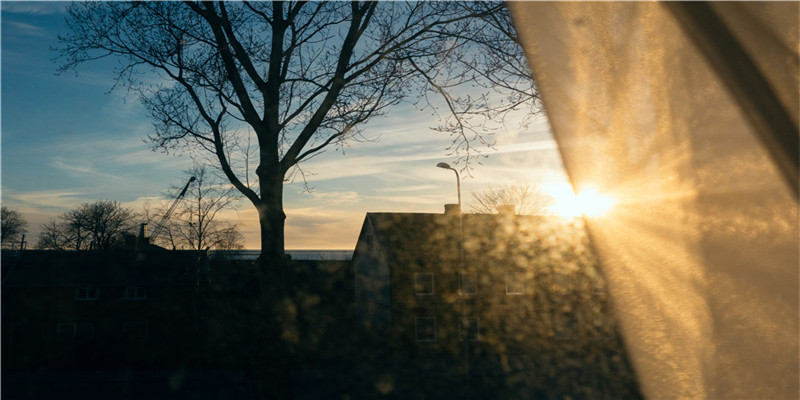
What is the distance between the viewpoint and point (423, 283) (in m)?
22.6

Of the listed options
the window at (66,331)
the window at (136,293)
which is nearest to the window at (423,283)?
the window at (136,293)

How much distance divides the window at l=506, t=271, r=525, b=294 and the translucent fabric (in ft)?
44.5

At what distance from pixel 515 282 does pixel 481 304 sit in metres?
2.89

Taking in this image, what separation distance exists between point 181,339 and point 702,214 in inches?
948

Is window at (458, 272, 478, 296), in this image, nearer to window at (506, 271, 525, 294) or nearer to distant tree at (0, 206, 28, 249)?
window at (506, 271, 525, 294)

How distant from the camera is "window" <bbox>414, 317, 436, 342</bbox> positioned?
24062 millimetres

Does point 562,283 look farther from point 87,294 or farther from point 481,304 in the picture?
point 87,294

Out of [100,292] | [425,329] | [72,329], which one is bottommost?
[72,329]

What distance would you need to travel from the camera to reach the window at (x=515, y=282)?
18.2 metres

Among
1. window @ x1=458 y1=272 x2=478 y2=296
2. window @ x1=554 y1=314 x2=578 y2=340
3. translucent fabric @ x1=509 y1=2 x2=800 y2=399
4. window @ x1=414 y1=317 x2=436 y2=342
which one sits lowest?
window @ x1=414 y1=317 x2=436 y2=342

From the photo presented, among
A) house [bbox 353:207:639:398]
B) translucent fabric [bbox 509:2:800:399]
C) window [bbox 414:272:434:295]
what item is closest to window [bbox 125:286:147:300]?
house [bbox 353:207:639:398]

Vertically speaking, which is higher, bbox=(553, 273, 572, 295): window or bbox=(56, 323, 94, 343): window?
bbox=(553, 273, 572, 295): window

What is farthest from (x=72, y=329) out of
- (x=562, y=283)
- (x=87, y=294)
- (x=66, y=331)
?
(x=562, y=283)

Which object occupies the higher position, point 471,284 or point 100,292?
point 471,284
